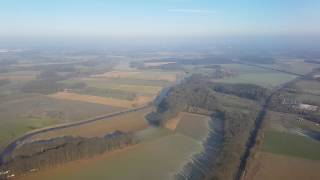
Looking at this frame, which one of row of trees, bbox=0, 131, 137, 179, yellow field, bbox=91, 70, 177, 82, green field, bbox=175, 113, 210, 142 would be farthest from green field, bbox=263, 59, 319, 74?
row of trees, bbox=0, 131, 137, 179

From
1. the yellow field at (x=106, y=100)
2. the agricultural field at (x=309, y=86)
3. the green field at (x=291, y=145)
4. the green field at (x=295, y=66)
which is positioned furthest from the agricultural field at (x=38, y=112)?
the green field at (x=295, y=66)

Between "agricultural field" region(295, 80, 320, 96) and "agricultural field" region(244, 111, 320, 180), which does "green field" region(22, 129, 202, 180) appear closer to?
"agricultural field" region(244, 111, 320, 180)

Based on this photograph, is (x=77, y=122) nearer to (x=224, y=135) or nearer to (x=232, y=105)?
(x=224, y=135)

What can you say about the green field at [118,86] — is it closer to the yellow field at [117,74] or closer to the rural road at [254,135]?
the yellow field at [117,74]

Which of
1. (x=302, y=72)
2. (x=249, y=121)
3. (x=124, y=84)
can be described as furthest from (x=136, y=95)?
(x=302, y=72)

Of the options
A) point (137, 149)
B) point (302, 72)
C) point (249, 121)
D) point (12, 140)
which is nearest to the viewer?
point (137, 149)

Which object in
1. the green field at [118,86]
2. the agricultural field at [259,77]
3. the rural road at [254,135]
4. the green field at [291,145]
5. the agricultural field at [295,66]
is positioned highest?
the agricultural field at [295,66]
